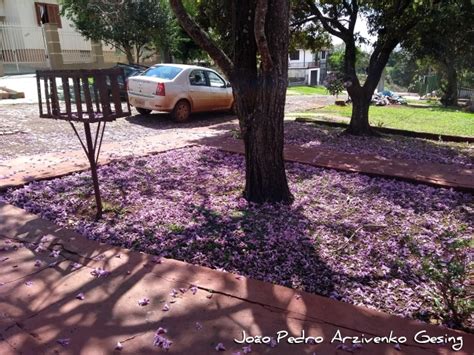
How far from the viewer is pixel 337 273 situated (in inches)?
117

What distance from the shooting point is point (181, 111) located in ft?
35.3

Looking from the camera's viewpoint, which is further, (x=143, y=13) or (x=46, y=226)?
(x=143, y=13)

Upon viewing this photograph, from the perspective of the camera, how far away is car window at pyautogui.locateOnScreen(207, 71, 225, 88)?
38.5 ft

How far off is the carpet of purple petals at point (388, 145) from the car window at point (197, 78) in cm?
310

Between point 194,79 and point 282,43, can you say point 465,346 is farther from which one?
point 194,79

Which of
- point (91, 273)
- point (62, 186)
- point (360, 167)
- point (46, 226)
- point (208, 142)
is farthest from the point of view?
point (208, 142)

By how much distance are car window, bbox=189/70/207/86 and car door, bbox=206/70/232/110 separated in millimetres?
238

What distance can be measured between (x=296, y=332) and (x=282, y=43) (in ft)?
8.46

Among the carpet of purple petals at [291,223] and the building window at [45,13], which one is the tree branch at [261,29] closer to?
the carpet of purple petals at [291,223]

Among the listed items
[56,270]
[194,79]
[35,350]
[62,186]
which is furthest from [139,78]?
[35,350]

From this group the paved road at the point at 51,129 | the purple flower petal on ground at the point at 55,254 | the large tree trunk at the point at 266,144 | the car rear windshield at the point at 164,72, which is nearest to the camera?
the purple flower petal on ground at the point at 55,254

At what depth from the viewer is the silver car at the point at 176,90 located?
33.5ft

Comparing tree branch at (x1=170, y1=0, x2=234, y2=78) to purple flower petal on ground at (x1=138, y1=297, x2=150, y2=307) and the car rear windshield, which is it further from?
the car rear windshield

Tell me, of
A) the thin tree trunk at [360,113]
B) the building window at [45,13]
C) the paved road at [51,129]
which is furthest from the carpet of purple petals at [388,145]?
the building window at [45,13]
